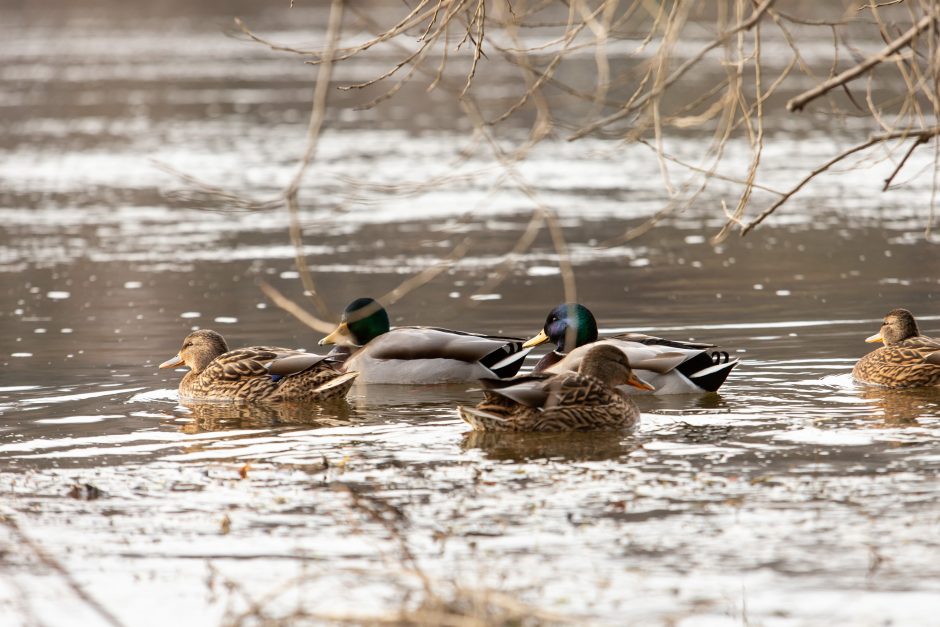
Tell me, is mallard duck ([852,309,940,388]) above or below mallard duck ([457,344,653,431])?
above

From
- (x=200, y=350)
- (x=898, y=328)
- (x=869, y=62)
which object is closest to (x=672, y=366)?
(x=898, y=328)

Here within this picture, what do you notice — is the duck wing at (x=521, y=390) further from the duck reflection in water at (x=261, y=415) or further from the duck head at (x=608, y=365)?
the duck reflection in water at (x=261, y=415)

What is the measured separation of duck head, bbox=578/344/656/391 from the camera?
9.23 meters

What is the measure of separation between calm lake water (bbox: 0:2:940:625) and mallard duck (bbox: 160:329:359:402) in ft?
0.86

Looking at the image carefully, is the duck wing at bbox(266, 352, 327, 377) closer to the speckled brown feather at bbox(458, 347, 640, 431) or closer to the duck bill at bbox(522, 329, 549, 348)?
the duck bill at bbox(522, 329, 549, 348)

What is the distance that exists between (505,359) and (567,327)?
0.54 m

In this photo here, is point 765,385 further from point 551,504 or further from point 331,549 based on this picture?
point 331,549

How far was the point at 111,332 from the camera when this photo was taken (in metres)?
13.3

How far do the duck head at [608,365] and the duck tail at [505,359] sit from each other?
4.50ft

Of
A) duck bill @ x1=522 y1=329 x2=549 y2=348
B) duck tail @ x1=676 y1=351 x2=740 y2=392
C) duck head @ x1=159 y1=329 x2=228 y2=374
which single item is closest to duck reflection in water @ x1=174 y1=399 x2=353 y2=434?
duck head @ x1=159 y1=329 x2=228 y2=374

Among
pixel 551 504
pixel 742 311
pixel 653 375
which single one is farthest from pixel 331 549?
pixel 742 311

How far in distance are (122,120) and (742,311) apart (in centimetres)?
2154

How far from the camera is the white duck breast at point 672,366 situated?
970cm

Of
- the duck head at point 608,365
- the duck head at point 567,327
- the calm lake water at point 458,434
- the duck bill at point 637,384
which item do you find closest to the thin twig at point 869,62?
the calm lake water at point 458,434
